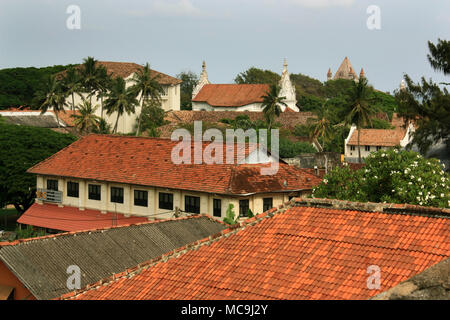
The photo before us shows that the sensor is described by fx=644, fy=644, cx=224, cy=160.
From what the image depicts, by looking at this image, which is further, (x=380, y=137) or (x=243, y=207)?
(x=380, y=137)

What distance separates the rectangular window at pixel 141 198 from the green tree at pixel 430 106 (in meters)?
17.9

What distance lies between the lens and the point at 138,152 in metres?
43.1

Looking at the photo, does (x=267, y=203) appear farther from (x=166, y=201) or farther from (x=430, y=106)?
(x=430, y=106)

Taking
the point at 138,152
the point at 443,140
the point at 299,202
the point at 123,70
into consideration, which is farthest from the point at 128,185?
the point at 123,70

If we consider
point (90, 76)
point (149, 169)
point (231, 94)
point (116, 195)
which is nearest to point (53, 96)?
point (90, 76)

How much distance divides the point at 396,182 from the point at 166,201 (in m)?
16.7

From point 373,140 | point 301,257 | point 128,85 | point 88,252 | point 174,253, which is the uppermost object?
point 128,85

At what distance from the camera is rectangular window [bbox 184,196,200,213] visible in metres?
37.2

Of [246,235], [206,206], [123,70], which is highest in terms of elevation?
[123,70]

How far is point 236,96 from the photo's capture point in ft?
365

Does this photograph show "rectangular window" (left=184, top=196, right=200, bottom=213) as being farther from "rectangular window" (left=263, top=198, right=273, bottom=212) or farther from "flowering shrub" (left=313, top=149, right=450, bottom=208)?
"flowering shrub" (left=313, top=149, right=450, bottom=208)

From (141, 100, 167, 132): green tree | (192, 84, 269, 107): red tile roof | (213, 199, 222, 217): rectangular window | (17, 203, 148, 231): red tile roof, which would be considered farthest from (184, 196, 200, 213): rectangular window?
(192, 84, 269, 107): red tile roof

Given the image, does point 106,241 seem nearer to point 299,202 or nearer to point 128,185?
point 299,202

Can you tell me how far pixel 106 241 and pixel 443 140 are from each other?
2658cm
